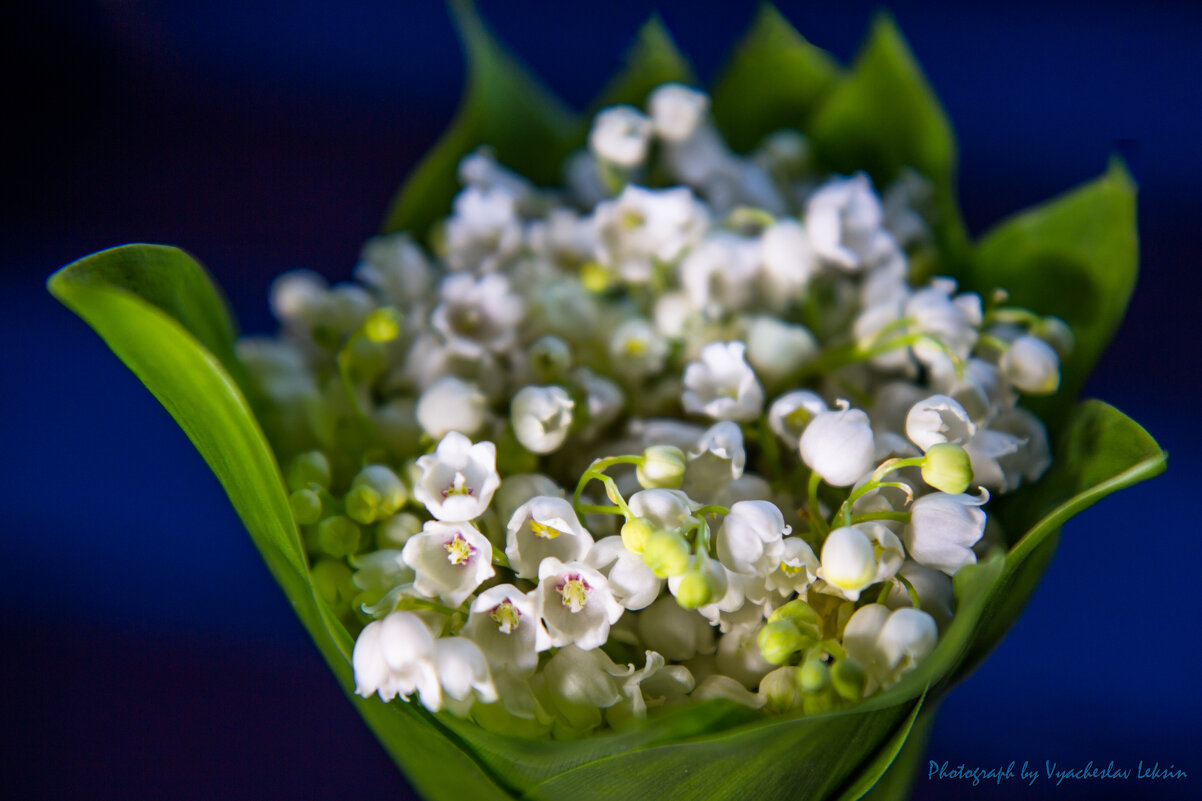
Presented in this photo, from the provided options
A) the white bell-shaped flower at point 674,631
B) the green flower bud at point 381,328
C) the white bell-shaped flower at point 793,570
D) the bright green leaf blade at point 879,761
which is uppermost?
the green flower bud at point 381,328

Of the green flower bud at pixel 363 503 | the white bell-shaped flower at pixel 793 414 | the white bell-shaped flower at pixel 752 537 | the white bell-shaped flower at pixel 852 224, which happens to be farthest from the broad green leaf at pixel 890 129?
the green flower bud at pixel 363 503

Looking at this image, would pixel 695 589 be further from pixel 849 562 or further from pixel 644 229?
pixel 644 229

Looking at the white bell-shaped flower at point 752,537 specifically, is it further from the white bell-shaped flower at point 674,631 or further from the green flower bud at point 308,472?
the green flower bud at point 308,472

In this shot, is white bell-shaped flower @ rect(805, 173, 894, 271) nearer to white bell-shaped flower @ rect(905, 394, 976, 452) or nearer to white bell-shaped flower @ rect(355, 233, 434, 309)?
white bell-shaped flower @ rect(905, 394, 976, 452)

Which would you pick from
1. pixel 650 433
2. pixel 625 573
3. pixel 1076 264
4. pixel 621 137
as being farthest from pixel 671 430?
pixel 1076 264

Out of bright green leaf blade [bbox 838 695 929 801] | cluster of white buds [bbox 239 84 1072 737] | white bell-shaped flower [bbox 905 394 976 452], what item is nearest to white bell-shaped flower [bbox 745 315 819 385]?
cluster of white buds [bbox 239 84 1072 737]

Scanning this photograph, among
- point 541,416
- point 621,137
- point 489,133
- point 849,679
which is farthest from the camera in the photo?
point 489,133

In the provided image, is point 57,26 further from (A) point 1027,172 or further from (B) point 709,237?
(A) point 1027,172
